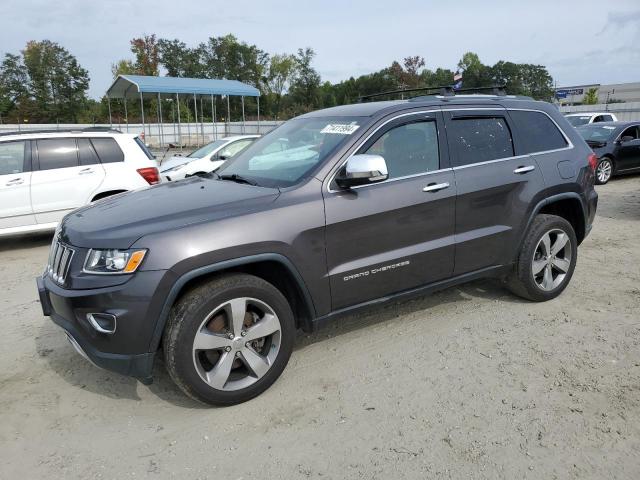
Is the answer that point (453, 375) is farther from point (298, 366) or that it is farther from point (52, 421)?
point (52, 421)

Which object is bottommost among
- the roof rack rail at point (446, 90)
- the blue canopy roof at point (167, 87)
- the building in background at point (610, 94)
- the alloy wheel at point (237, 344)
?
the alloy wheel at point (237, 344)

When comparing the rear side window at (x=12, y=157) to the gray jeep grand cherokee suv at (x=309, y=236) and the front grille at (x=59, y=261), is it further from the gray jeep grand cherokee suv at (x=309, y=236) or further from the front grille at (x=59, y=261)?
the front grille at (x=59, y=261)

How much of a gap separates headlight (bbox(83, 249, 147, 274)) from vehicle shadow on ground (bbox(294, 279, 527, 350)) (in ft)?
5.15

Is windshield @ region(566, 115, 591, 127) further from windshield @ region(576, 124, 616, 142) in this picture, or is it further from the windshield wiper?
the windshield wiper

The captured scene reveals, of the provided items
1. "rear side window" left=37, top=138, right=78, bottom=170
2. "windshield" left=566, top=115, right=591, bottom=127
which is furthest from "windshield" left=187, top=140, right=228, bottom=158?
"windshield" left=566, top=115, right=591, bottom=127

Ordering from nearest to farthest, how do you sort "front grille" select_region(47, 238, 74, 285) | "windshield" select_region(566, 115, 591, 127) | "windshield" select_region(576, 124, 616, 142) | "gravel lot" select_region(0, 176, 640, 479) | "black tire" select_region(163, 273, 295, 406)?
"gravel lot" select_region(0, 176, 640, 479) → "black tire" select_region(163, 273, 295, 406) → "front grille" select_region(47, 238, 74, 285) → "windshield" select_region(576, 124, 616, 142) → "windshield" select_region(566, 115, 591, 127)

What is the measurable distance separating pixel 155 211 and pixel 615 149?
40.9 feet

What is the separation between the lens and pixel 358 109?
13.3ft

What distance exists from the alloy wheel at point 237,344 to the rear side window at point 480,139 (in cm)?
198

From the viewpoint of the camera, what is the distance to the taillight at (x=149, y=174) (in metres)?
8.00

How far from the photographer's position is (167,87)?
82.8ft

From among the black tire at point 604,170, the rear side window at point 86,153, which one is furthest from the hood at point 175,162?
the black tire at point 604,170

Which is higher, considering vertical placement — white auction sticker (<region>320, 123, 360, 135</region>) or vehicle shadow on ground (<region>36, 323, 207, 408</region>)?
white auction sticker (<region>320, 123, 360, 135</region>)

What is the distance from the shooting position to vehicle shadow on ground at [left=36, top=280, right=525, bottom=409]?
3445 millimetres
